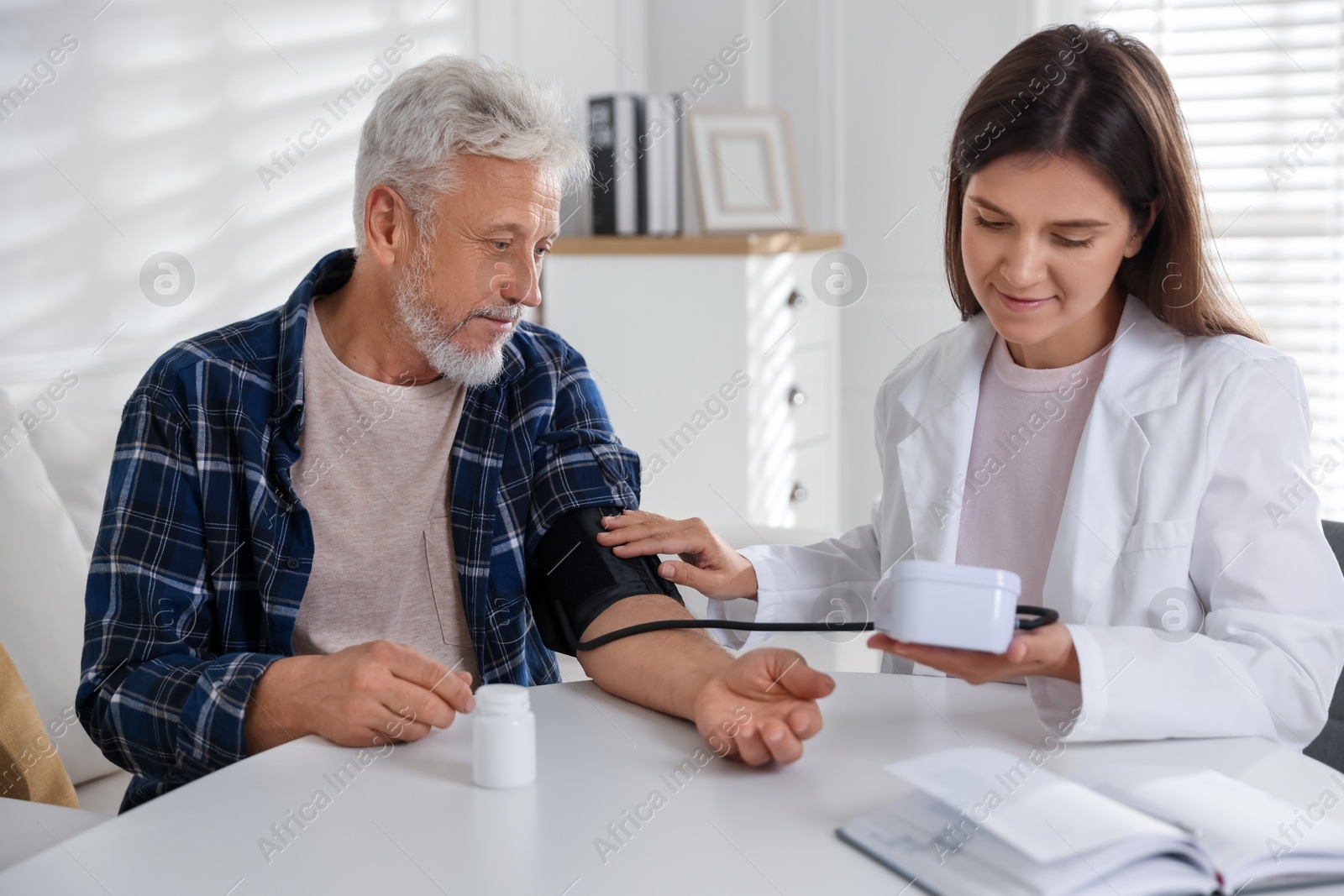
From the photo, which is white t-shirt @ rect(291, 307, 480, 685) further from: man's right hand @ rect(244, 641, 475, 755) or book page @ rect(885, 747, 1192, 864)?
book page @ rect(885, 747, 1192, 864)

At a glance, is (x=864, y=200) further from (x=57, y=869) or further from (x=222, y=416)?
(x=57, y=869)

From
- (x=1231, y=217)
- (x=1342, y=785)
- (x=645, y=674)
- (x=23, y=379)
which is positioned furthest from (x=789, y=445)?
(x=1342, y=785)

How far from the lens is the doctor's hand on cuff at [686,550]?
1317 mm

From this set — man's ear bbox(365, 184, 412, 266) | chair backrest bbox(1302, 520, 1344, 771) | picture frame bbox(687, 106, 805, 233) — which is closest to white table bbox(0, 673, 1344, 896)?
chair backrest bbox(1302, 520, 1344, 771)

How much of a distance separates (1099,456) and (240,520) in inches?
36.7

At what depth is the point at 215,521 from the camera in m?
1.28

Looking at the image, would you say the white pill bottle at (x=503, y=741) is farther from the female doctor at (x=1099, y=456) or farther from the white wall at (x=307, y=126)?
the white wall at (x=307, y=126)

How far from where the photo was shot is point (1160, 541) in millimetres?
1180


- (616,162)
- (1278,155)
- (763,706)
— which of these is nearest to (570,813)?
(763,706)

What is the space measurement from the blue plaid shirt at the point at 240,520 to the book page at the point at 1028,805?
0.62 metres

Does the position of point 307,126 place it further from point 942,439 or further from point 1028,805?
point 1028,805

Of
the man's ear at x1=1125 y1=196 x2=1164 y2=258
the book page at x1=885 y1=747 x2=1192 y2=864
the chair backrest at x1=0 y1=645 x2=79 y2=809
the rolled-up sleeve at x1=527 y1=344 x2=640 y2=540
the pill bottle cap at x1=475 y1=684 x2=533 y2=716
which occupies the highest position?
the man's ear at x1=1125 y1=196 x2=1164 y2=258

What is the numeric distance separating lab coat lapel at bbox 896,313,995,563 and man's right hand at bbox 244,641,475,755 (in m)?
0.58

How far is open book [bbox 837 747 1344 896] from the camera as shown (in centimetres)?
72
